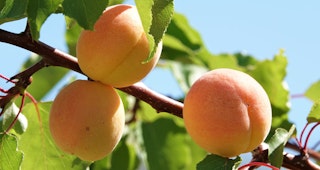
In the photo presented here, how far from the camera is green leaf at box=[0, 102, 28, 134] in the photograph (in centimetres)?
122

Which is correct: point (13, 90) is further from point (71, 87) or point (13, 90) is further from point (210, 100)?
point (210, 100)

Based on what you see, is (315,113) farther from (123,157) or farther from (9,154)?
(123,157)

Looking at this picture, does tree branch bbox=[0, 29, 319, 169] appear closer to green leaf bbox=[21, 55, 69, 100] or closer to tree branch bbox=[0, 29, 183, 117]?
tree branch bbox=[0, 29, 183, 117]

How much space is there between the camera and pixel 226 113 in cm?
104

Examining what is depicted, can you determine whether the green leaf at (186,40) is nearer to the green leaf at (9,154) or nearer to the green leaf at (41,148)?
the green leaf at (41,148)

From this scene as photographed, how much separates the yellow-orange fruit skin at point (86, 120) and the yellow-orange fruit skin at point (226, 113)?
126 mm

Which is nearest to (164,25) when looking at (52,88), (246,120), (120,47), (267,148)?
(120,47)

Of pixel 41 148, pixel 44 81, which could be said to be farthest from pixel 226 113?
pixel 44 81

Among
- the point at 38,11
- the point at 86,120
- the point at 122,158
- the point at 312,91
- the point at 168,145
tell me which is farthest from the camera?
the point at 168,145

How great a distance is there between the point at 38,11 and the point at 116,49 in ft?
0.52

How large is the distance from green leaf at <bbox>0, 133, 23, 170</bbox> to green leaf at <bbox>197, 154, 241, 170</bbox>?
31cm

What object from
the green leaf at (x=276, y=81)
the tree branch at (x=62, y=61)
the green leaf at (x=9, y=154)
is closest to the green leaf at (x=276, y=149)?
the tree branch at (x=62, y=61)

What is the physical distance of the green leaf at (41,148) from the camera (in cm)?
125

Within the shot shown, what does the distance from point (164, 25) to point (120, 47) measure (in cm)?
11
